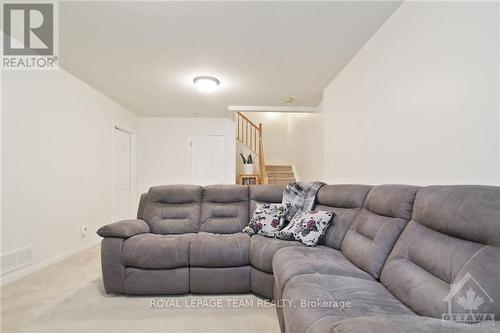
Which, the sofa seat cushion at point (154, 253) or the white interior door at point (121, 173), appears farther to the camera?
the white interior door at point (121, 173)

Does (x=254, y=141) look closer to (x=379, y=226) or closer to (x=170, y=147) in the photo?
(x=170, y=147)

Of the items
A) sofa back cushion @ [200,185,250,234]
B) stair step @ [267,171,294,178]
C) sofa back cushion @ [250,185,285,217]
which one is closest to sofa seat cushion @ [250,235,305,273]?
sofa back cushion @ [200,185,250,234]

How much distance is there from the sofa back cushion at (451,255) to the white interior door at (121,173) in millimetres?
4695

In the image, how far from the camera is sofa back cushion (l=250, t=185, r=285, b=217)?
2.93 metres

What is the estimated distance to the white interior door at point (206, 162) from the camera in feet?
19.5

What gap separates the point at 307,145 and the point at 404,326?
5.11m

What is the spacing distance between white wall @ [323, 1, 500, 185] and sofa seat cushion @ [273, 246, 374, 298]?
0.80 m

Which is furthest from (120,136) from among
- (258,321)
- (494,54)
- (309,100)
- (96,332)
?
(494,54)

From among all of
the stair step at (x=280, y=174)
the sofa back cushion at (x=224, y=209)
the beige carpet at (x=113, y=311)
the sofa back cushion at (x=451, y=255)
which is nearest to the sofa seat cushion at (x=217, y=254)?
the beige carpet at (x=113, y=311)

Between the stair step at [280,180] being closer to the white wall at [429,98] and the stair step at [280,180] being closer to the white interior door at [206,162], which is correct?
the white interior door at [206,162]

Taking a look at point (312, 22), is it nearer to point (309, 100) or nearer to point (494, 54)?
point (494, 54)

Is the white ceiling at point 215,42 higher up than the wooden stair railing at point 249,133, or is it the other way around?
the white ceiling at point 215,42

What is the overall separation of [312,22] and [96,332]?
2880mm

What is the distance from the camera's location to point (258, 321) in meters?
1.83
